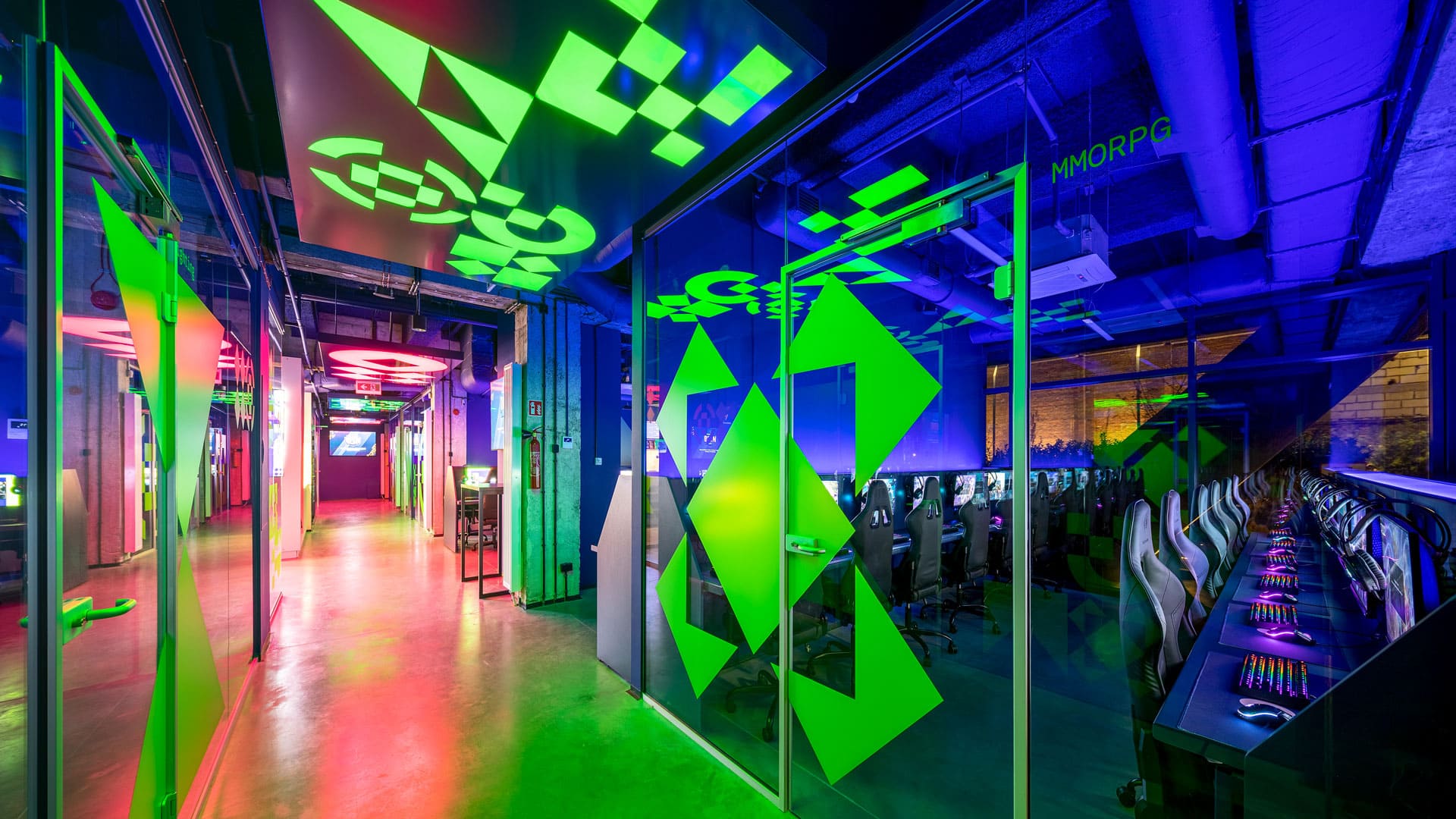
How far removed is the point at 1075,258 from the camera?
290 centimetres

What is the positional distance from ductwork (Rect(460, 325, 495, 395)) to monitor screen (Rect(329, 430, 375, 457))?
13333mm

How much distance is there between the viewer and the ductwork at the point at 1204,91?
171 cm

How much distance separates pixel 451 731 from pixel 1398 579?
3974 mm

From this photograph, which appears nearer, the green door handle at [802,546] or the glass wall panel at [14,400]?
the glass wall panel at [14,400]

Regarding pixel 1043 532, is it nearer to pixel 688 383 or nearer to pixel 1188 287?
pixel 1188 287

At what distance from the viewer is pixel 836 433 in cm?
354

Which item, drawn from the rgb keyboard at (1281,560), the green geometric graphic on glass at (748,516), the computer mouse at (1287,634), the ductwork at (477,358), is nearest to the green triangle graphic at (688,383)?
the green geometric graphic on glass at (748,516)

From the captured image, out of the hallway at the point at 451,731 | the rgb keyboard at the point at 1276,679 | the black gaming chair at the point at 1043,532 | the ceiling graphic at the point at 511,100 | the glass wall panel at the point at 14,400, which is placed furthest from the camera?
the black gaming chair at the point at 1043,532

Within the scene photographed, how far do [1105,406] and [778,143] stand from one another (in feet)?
11.0

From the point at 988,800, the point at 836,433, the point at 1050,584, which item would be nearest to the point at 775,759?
the point at 988,800

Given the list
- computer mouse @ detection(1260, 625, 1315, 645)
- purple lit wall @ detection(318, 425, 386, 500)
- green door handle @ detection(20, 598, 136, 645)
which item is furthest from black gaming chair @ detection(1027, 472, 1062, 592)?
purple lit wall @ detection(318, 425, 386, 500)

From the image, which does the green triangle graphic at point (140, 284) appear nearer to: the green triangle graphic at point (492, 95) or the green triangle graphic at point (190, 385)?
the green triangle graphic at point (190, 385)

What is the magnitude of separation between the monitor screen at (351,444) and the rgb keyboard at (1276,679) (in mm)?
23323

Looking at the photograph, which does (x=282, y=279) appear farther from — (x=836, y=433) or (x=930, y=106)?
(x=930, y=106)
